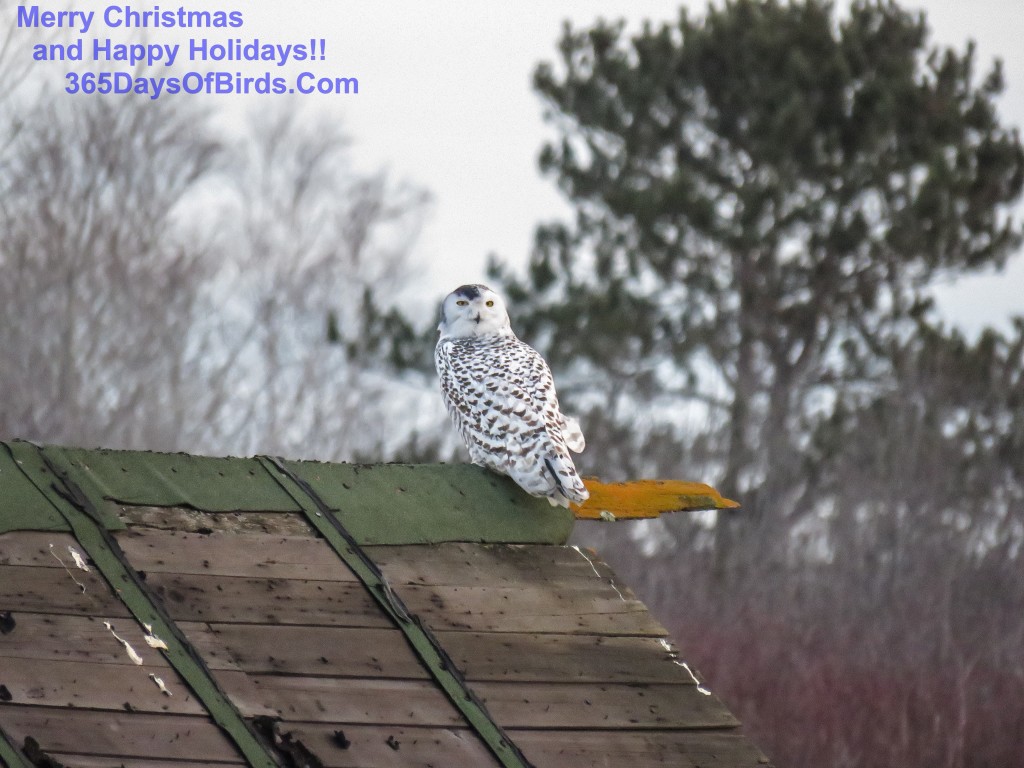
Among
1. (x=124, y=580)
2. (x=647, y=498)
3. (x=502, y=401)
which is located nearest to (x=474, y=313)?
(x=502, y=401)

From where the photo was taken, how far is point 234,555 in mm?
3695

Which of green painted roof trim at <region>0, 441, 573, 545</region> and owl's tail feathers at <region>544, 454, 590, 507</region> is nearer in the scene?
green painted roof trim at <region>0, 441, 573, 545</region>

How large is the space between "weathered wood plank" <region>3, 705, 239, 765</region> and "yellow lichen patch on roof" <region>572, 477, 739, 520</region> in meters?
1.55

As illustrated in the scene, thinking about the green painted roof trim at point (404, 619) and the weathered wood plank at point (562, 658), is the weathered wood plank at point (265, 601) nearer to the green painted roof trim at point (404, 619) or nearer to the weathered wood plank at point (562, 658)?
the green painted roof trim at point (404, 619)

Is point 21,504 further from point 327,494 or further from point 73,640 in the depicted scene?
point 327,494

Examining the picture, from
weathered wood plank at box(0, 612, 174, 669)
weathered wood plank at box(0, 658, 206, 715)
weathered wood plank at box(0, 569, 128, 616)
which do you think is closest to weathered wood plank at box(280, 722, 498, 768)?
weathered wood plank at box(0, 658, 206, 715)

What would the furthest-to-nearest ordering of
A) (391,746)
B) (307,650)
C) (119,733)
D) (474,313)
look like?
1. (474,313)
2. (307,650)
3. (391,746)
4. (119,733)

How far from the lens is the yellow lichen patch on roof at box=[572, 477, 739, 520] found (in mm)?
4477

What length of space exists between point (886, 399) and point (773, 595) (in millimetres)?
2780

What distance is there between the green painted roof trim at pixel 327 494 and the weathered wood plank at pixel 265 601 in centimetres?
21

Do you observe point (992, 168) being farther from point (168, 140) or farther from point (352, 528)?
point (352, 528)

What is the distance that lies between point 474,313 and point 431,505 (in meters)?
1.35

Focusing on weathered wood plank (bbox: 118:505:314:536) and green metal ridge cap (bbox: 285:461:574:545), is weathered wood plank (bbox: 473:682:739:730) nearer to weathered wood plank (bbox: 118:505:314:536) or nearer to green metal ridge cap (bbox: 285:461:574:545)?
green metal ridge cap (bbox: 285:461:574:545)

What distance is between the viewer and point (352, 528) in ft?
12.8
